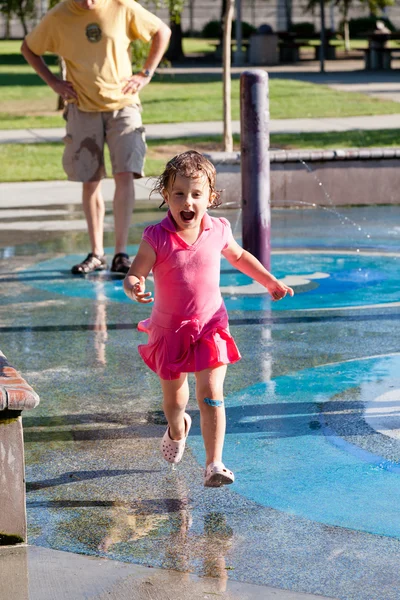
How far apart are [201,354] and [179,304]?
21cm

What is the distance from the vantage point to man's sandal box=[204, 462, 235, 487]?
420 centimetres

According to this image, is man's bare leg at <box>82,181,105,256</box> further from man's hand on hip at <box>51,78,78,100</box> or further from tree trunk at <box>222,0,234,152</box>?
tree trunk at <box>222,0,234,152</box>

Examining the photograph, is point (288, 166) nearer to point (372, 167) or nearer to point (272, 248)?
point (372, 167)

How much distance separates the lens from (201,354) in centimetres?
431

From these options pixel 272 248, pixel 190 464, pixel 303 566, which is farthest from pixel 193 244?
pixel 272 248

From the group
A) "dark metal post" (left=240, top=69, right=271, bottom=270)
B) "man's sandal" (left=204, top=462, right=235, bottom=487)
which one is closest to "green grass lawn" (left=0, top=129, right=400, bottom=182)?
"dark metal post" (left=240, top=69, right=271, bottom=270)

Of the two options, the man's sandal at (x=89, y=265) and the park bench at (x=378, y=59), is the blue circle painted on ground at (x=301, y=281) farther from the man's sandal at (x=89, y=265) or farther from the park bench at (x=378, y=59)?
the park bench at (x=378, y=59)

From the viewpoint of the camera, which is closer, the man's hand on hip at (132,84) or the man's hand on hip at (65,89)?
the man's hand on hip at (65,89)

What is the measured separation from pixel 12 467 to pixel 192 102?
2049 centimetres

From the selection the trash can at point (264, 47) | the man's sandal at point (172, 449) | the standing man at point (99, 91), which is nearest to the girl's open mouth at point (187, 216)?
the man's sandal at point (172, 449)

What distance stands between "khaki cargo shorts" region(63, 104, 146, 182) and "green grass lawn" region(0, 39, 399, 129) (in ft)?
36.3

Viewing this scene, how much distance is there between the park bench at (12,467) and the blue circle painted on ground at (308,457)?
36.0 inches

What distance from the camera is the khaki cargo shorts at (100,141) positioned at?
8305mm

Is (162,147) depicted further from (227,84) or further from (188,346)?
(188,346)
